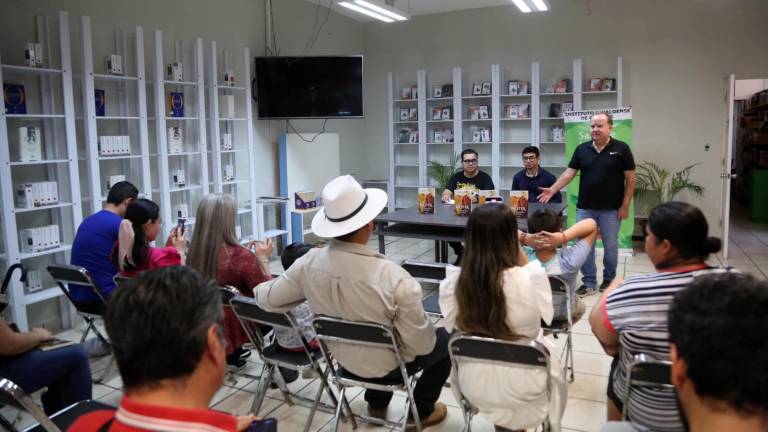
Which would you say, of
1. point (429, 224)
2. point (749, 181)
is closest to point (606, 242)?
point (429, 224)

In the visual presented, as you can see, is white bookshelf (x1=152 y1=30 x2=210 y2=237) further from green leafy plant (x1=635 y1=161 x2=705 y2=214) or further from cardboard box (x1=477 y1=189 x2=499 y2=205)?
green leafy plant (x1=635 y1=161 x2=705 y2=214)

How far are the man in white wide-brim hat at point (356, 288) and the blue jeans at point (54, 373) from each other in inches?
36.2

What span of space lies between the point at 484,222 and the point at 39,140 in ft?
12.9

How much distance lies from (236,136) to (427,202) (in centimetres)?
278

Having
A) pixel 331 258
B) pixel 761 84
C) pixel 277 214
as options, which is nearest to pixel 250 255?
pixel 331 258

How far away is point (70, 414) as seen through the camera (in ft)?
6.84

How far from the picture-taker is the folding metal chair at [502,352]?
2141mm

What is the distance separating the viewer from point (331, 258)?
255 cm

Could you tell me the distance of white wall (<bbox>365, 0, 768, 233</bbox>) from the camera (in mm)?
7312

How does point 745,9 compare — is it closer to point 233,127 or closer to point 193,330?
point 233,127

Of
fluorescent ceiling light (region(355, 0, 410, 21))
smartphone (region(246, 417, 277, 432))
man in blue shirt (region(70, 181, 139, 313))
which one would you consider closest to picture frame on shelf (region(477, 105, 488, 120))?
fluorescent ceiling light (region(355, 0, 410, 21))

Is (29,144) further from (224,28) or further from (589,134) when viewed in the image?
(589,134)

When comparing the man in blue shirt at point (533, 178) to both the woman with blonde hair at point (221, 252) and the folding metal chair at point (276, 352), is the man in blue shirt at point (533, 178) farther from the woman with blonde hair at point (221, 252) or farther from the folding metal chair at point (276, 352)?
the folding metal chair at point (276, 352)

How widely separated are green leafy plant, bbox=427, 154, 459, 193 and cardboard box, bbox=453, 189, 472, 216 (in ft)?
11.5
